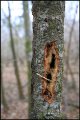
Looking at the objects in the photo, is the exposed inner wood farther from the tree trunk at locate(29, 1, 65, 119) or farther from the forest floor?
the forest floor

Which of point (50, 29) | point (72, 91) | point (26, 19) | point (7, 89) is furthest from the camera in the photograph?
point (7, 89)

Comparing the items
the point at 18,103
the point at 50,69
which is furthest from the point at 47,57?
the point at 18,103

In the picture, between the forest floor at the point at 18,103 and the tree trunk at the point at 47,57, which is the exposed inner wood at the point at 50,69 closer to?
the tree trunk at the point at 47,57

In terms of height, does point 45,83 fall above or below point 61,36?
below

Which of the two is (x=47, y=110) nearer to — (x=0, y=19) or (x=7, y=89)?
(x=0, y=19)

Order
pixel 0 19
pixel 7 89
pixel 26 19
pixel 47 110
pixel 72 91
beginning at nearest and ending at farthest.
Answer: pixel 47 110
pixel 0 19
pixel 26 19
pixel 72 91
pixel 7 89

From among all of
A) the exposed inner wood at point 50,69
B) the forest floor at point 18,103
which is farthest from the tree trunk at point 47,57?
the forest floor at point 18,103

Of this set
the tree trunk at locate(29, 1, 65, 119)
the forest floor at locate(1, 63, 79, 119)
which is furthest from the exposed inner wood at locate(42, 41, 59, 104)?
the forest floor at locate(1, 63, 79, 119)

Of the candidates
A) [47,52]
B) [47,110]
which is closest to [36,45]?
[47,52]
